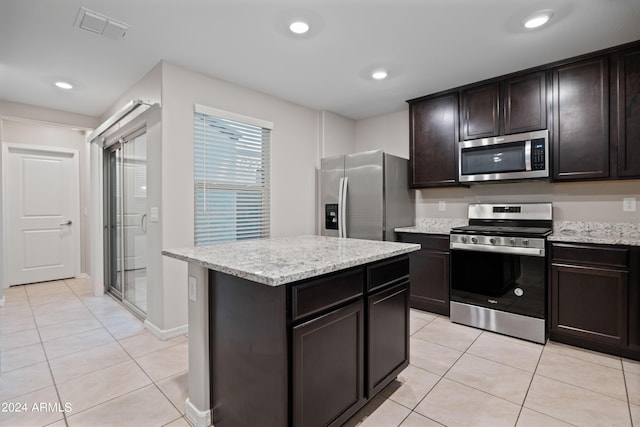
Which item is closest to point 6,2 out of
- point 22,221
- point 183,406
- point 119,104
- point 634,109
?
point 119,104

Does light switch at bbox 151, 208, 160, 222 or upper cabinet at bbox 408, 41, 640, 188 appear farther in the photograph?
light switch at bbox 151, 208, 160, 222

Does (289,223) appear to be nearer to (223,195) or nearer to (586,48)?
(223,195)

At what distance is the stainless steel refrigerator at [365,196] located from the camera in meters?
3.52

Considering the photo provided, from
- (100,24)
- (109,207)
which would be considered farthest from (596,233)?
(109,207)

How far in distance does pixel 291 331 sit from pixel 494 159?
9.35 ft

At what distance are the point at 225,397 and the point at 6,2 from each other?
2788mm

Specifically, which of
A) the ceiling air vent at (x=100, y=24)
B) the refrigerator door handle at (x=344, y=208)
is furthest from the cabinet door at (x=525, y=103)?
the ceiling air vent at (x=100, y=24)

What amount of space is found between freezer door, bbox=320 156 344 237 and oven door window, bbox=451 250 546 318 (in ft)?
4.84

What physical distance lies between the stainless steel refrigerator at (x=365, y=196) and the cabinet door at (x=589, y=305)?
160 cm

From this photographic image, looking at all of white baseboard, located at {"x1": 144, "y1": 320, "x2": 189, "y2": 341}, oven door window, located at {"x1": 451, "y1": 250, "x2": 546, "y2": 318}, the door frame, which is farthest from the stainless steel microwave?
the door frame

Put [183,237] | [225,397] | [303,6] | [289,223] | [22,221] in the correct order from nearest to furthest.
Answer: [225,397] → [303,6] → [183,237] → [289,223] → [22,221]

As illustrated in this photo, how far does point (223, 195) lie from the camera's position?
3.26 meters

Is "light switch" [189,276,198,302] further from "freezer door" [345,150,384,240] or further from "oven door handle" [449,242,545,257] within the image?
"oven door handle" [449,242,545,257]

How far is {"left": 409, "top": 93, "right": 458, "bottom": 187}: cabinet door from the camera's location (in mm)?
3459
